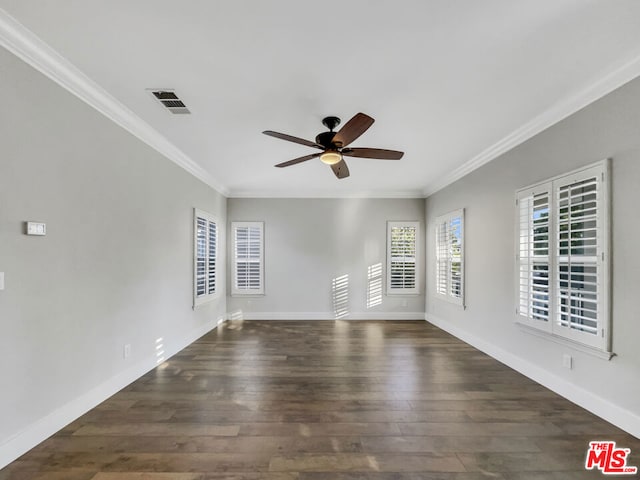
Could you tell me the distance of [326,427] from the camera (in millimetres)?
2346

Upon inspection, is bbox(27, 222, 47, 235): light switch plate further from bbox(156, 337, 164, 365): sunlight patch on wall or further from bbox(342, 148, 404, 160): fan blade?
bbox(342, 148, 404, 160): fan blade

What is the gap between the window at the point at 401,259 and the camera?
640cm

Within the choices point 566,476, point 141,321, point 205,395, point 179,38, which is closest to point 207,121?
point 179,38

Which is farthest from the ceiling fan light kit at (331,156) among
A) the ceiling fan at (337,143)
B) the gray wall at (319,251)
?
the gray wall at (319,251)

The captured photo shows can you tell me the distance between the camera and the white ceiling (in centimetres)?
176

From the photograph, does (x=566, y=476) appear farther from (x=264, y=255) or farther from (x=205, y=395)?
(x=264, y=255)

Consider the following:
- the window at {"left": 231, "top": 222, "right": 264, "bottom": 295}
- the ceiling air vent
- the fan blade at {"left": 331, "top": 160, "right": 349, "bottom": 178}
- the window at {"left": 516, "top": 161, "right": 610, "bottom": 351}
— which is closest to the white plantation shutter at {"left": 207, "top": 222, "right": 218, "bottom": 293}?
the window at {"left": 231, "top": 222, "right": 264, "bottom": 295}

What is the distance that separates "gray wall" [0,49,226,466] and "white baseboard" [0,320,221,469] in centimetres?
1

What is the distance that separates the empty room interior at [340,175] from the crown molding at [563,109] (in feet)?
0.08

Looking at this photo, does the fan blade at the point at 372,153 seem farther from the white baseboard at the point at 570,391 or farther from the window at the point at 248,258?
the window at the point at 248,258

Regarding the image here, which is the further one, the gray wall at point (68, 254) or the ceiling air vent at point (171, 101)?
the ceiling air vent at point (171, 101)

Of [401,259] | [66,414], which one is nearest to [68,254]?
[66,414]

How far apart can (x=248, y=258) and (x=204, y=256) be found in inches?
51.4

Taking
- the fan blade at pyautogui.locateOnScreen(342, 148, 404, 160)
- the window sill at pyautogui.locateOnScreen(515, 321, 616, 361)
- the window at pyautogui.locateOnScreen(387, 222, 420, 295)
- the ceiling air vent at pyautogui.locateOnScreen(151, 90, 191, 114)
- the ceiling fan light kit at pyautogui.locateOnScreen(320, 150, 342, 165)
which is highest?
the ceiling air vent at pyautogui.locateOnScreen(151, 90, 191, 114)
